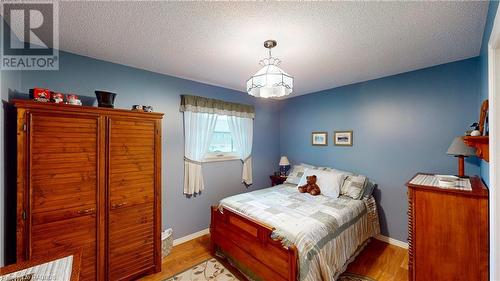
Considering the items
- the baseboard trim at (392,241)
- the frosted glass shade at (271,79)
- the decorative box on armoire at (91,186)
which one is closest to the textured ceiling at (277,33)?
the frosted glass shade at (271,79)

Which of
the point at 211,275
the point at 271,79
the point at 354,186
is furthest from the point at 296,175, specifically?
the point at 271,79

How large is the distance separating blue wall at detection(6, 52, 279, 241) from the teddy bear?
3.75 feet

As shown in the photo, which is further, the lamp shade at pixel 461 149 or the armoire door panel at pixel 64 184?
the lamp shade at pixel 461 149

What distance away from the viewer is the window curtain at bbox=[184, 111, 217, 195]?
2938 mm

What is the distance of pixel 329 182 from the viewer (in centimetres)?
284

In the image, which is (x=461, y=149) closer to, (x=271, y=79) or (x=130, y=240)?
(x=271, y=79)

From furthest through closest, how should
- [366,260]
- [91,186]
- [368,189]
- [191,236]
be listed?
[191,236] → [368,189] → [366,260] → [91,186]

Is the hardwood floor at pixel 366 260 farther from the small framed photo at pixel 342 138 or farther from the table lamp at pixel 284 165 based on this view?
the table lamp at pixel 284 165

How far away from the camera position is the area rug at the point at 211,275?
2.10 metres

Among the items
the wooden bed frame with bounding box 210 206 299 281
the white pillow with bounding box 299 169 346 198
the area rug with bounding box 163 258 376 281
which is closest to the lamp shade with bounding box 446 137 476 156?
the white pillow with bounding box 299 169 346 198

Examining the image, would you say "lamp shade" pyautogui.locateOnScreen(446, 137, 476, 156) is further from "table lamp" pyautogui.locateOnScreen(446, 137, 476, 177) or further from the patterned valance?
the patterned valance

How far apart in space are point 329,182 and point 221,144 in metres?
1.80

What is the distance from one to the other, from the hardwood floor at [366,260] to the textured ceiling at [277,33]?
92.3 inches

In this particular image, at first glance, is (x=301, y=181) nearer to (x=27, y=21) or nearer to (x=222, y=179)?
(x=222, y=179)
